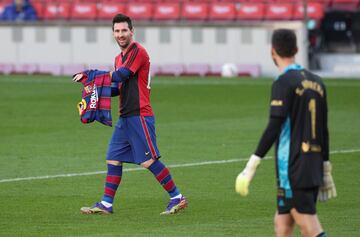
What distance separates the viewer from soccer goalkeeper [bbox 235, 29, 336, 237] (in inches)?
338

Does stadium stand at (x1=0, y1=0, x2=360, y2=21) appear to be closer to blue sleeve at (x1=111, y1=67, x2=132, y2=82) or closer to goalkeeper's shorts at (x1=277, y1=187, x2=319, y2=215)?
blue sleeve at (x1=111, y1=67, x2=132, y2=82)

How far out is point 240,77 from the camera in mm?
33219

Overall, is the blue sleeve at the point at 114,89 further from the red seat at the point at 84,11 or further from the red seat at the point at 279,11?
the red seat at the point at 84,11

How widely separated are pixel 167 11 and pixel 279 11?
11.5ft

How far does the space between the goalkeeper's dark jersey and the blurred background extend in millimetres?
24359

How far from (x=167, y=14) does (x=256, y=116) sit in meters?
13.9

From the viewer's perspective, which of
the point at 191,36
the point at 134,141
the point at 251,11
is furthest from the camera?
the point at 251,11

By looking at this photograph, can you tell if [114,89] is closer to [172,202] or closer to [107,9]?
[172,202]

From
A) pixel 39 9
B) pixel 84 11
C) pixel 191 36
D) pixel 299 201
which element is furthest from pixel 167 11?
pixel 299 201

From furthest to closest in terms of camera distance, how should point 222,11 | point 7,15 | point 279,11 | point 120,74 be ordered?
point 222,11 → point 7,15 → point 279,11 → point 120,74

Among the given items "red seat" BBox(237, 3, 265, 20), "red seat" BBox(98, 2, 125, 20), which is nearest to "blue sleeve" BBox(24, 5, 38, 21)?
"red seat" BBox(98, 2, 125, 20)

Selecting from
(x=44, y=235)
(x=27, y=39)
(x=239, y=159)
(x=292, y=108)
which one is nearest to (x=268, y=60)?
(x=27, y=39)

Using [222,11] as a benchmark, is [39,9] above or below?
below

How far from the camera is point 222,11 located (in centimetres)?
3631
